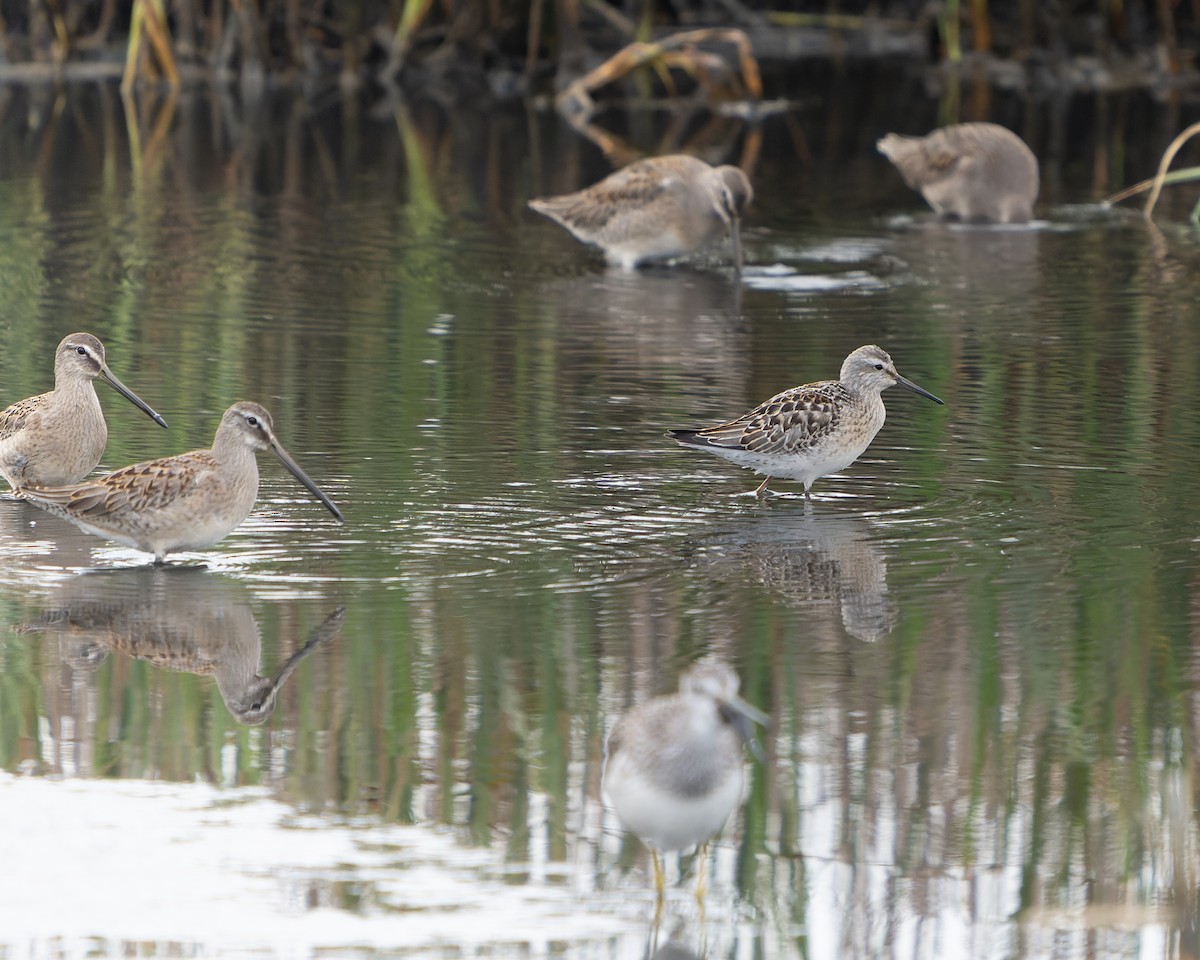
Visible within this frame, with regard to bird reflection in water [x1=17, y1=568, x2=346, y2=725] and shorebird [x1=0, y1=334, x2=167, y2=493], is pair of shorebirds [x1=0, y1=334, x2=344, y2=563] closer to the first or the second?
bird reflection in water [x1=17, y1=568, x2=346, y2=725]

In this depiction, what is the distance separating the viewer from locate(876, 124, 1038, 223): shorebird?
53.7 feet

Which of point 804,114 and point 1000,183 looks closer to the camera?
point 1000,183

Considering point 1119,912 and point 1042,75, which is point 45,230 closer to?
point 1119,912

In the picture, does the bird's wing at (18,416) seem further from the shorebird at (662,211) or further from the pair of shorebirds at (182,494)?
the shorebird at (662,211)

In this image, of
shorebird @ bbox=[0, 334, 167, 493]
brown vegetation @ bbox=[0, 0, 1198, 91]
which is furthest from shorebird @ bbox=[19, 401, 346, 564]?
brown vegetation @ bbox=[0, 0, 1198, 91]

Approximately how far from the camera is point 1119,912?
5.18m

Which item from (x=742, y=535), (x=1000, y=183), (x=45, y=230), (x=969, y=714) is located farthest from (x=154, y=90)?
(x=969, y=714)

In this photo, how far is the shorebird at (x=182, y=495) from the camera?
7746mm

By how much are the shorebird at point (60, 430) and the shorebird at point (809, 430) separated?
2.29 meters

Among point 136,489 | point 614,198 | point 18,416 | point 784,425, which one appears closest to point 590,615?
point 136,489

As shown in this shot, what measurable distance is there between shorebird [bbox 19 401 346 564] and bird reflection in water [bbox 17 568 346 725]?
158 millimetres

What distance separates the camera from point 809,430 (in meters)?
8.81

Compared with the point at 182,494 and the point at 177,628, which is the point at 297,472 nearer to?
the point at 182,494

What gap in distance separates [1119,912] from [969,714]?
1.41 m
